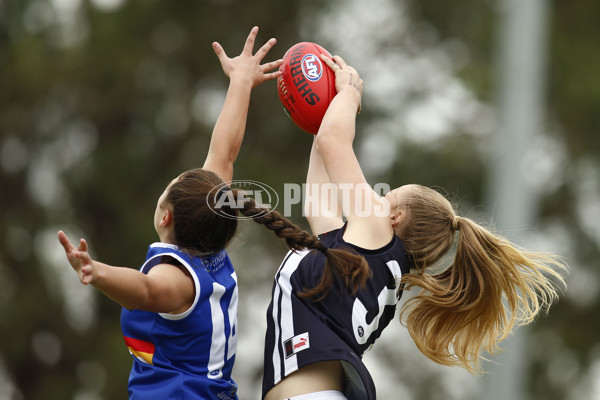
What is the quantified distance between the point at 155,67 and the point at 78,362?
3.84 metres

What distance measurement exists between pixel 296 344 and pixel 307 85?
1.12 m

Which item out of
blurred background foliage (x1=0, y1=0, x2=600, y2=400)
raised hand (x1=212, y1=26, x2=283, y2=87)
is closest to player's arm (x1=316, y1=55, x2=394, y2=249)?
raised hand (x1=212, y1=26, x2=283, y2=87)

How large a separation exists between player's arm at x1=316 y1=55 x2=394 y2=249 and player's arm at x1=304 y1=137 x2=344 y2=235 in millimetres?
321

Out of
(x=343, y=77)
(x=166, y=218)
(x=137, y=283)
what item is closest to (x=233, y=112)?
(x=343, y=77)

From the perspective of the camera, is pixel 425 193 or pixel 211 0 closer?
pixel 425 193

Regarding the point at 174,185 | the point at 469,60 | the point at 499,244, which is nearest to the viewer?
the point at 174,185

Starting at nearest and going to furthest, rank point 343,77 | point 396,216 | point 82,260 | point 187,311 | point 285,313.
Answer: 1. point 82,260
2. point 187,311
3. point 285,313
4. point 396,216
5. point 343,77

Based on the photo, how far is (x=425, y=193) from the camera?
3.46 m

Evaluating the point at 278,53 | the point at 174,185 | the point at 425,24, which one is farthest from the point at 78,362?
the point at 174,185

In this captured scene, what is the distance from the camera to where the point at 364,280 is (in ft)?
10.2

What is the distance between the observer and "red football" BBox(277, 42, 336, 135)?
360 centimetres

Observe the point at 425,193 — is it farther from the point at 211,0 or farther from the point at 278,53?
the point at 211,0

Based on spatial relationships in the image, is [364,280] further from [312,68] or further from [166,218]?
[312,68]

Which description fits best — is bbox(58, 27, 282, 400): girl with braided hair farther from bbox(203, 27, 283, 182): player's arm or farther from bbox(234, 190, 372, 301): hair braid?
bbox(203, 27, 283, 182): player's arm
